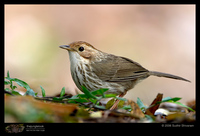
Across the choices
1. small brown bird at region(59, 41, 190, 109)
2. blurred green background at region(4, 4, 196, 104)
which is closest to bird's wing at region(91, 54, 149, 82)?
small brown bird at region(59, 41, 190, 109)

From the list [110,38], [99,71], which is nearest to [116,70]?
[99,71]

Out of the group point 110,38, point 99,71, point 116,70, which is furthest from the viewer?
point 110,38

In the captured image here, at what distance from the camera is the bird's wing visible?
14.7ft

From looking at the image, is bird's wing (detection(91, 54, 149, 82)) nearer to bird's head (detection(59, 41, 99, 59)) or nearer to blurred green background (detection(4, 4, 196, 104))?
bird's head (detection(59, 41, 99, 59))

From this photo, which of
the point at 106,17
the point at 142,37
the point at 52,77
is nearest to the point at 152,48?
the point at 142,37

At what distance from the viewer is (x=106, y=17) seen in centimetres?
940

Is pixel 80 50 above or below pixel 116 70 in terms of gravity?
above

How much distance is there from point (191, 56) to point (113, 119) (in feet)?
22.7

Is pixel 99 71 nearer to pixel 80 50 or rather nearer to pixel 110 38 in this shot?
pixel 80 50

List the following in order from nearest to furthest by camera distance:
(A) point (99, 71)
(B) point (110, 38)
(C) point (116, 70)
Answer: (A) point (99, 71), (C) point (116, 70), (B) point (110, 38)

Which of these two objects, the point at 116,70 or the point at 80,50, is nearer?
the point at 80,50

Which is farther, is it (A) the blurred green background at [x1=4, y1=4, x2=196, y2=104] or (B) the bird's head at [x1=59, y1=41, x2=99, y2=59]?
(A) the blurred green background at [x1=4, y1=4, x2=196, y2=104]

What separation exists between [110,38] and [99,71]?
4625 millimetres

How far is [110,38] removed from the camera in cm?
892
